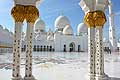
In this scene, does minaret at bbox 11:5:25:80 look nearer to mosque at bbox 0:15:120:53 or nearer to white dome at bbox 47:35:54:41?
mosque at bbox 0:15:120:53

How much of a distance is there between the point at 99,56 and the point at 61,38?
3081 centimetres

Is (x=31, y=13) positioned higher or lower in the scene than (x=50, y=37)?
lower

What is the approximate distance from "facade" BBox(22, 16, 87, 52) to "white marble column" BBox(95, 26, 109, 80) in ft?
98.9

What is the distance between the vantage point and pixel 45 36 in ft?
120

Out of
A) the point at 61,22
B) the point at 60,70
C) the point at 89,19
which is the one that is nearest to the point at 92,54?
the point at 89,19

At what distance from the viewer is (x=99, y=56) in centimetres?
414

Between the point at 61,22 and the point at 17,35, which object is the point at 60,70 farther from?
the point at 61,22

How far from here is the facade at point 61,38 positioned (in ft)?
114

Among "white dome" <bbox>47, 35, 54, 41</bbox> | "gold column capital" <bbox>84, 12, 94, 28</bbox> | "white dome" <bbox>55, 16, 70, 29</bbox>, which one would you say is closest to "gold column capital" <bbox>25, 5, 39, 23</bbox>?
"gold column capital" <bbox>84, 12, 94, 28</bbox>

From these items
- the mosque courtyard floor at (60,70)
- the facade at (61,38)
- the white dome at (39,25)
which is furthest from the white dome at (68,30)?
the mosque courtyard floor at (60,70)

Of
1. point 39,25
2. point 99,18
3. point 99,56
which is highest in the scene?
point 39,25

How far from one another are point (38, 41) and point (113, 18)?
14.4 meters

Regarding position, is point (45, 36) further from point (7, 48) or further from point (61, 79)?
point (61, 79)

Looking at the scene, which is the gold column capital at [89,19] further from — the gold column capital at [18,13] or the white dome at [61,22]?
the white dome at [61,22]
